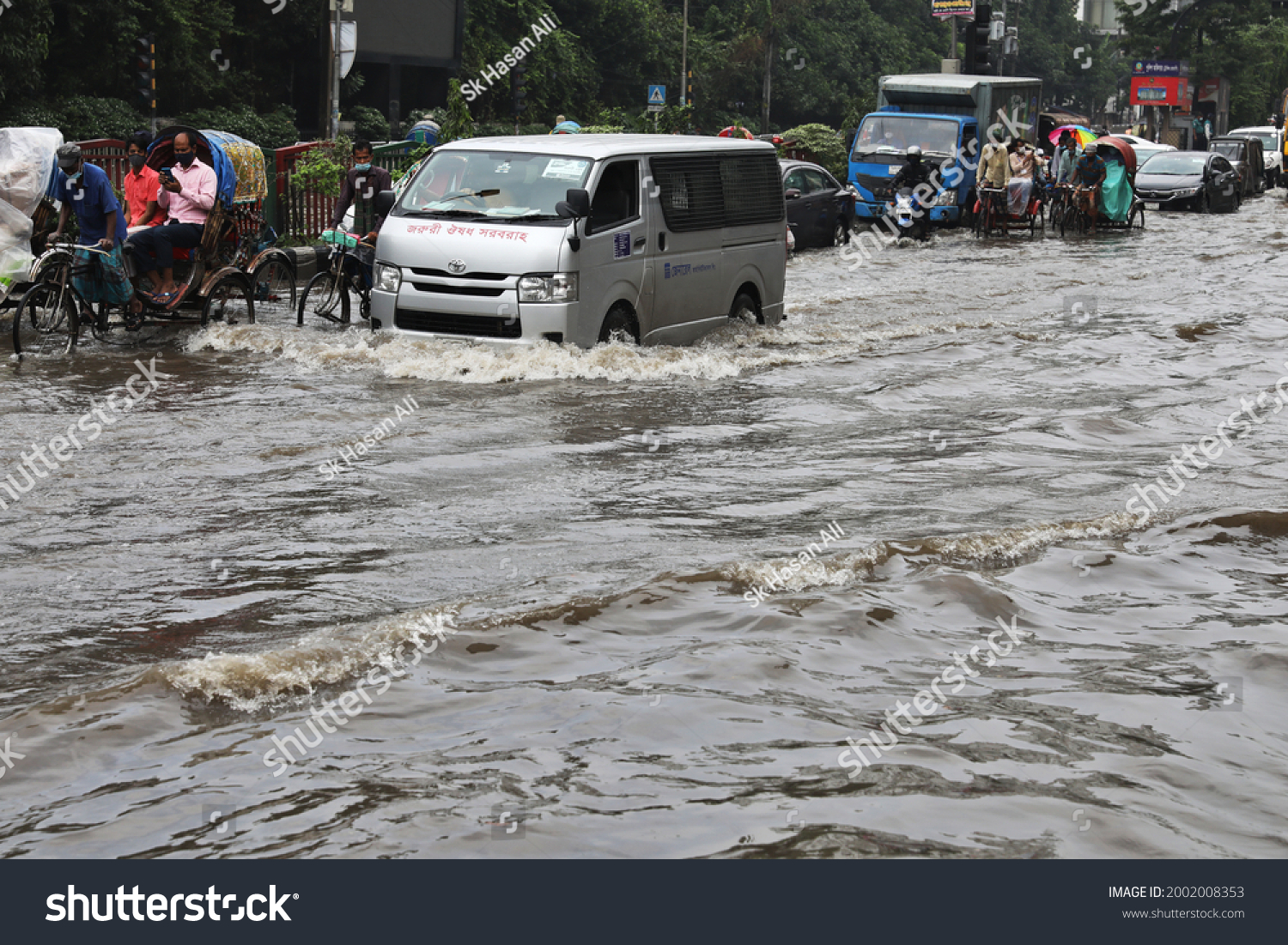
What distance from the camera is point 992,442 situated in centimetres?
969

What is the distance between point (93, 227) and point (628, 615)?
26.3 feet

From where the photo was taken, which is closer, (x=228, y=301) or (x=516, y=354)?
(x=516, y=354)

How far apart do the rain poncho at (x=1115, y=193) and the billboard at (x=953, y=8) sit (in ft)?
56.3

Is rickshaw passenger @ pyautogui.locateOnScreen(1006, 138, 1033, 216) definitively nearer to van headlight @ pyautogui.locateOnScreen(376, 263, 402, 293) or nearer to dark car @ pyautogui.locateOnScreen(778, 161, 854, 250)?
dark car @ pyautogui.locateOnScreen(778, 161, 854, 250)

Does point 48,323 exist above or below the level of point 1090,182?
below

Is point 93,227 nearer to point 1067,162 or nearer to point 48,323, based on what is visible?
point 48,323

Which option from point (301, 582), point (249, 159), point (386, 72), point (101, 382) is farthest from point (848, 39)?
point (301, 582)

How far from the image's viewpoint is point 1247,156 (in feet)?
137

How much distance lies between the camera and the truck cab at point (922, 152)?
27844mm

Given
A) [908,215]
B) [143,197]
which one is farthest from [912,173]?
[143,197]

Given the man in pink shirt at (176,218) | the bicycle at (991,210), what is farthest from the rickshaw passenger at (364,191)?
the bicycle at (991,210)

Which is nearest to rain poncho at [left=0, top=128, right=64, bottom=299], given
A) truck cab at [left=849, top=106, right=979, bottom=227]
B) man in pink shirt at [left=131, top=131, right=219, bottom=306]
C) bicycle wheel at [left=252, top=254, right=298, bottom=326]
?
man in pink shirt at [left=131, top=131, right=219, bottom=306]
